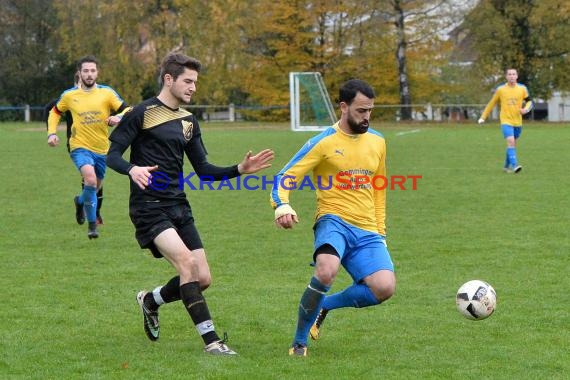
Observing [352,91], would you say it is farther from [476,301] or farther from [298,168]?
[476,301]

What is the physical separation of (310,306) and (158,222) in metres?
1.15

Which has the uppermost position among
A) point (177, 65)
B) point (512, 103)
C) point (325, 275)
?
point (177, 65)

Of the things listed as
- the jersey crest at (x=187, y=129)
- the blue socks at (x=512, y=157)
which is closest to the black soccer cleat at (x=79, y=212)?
the jersey crest at (x=187, y=129)

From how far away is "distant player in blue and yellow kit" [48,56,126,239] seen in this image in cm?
1241

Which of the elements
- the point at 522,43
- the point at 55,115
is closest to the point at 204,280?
the point at 55,115

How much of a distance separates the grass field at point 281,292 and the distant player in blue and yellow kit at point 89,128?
0.59m

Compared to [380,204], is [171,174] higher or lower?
higher

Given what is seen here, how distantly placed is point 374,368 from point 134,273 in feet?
13.7

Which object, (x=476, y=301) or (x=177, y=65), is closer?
(x=177, y=65)

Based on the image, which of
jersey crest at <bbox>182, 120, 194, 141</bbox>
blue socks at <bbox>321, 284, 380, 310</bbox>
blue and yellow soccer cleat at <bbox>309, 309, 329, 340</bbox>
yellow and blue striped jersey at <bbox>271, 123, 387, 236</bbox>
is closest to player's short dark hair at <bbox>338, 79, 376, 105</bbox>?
yellow and blue striped jersey at <bbox>271, 123, 387, 236</bbox>

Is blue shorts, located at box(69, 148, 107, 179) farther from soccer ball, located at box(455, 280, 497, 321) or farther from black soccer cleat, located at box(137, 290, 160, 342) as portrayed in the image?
soccer ball, located at box(455, 280, 497, 321)

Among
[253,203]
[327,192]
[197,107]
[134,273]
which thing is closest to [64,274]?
[134,273]

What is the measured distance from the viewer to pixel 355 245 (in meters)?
6.63

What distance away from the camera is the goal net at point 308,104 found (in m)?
38.6
